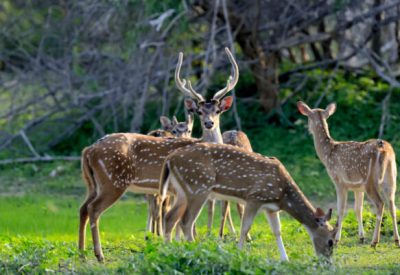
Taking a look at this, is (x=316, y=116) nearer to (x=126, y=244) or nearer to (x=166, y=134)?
(x=166, y=134)

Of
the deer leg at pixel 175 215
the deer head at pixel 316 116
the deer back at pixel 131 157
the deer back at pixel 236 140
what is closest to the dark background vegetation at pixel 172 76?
the deer back at pixel 236 140

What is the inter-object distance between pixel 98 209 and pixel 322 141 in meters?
3.18

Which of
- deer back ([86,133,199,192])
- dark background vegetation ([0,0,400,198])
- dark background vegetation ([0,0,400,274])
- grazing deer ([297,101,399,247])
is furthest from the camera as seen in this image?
dark background vegetation ([0,0,400,198])

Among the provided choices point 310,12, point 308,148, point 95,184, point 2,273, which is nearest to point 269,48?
point 310,12

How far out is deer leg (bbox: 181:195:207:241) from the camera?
9.98 m

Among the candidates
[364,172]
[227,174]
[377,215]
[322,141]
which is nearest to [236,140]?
[322,141]

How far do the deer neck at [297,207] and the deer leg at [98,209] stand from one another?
5.80ft

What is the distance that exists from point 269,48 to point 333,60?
119 centimetres

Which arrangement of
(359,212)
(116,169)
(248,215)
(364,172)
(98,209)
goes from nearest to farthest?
(248,215)
(98,209)
(116,169)
(364,172)
(359,212)

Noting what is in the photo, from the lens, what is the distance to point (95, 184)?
1055 centimetres

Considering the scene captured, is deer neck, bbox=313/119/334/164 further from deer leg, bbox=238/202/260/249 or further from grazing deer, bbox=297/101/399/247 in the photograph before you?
deer leg, bbox=238/202/260/249

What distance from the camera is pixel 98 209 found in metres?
10.3

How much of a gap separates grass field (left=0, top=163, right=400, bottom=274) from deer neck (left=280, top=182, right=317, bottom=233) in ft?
1.10

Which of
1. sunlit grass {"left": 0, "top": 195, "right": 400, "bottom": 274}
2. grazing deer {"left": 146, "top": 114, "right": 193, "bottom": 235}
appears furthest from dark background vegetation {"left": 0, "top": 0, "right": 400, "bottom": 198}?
sunlit grass {"left": 0, "top": 195, "right": 400, "bottom": 274}
